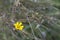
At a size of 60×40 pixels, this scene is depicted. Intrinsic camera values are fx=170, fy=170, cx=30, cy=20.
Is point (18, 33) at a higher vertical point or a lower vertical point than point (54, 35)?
higher

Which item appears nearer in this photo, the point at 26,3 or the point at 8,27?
the point at 8,27

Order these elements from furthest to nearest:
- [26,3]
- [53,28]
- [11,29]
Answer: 1. [53,28]
2. [26,3]
3. [11,29]

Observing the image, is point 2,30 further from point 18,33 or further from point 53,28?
point 53,28

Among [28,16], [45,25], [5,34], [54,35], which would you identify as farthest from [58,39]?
[5,34]

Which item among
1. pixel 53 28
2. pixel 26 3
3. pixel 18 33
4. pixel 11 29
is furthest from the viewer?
pixel 53 28

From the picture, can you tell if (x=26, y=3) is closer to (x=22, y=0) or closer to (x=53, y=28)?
(x=22, y=0)

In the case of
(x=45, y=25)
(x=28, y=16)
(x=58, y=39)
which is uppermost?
(x=28, y=16)

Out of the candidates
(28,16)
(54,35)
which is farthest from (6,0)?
(54,35)
